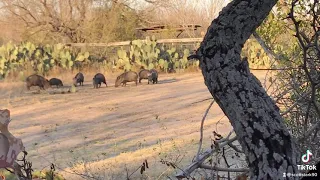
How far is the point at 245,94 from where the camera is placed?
43.4 inches

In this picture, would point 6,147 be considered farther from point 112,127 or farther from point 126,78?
point 126,78

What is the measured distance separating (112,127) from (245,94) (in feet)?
19.3

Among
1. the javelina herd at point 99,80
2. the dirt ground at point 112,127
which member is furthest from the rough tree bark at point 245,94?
the javelina herd at point 99,80

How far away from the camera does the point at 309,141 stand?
203 centimetres

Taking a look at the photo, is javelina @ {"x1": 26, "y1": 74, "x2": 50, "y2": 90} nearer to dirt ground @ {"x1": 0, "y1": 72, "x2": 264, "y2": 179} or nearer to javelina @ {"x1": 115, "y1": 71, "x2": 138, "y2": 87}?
dirt ground @ {"x1": 0, "y1": 72, "x2": 264, "y2": 179}

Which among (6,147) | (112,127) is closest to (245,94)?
(6,147)

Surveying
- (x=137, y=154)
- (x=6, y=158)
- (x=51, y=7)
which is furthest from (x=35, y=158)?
(x=51, y=7)

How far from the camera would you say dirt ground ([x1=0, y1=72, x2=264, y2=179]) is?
4.55 metres

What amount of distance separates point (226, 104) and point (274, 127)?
0.12 meters

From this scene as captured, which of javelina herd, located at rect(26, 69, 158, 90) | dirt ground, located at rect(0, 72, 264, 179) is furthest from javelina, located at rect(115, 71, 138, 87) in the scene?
dirt ground, located at rect(0, 72, 264, 179)

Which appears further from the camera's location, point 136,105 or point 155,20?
point 155,20

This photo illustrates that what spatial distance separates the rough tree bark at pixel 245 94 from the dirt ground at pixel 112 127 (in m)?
1.45

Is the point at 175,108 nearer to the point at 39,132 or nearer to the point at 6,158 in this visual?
the point at 39,132

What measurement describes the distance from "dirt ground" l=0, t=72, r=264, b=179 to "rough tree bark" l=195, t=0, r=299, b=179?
1.45m
